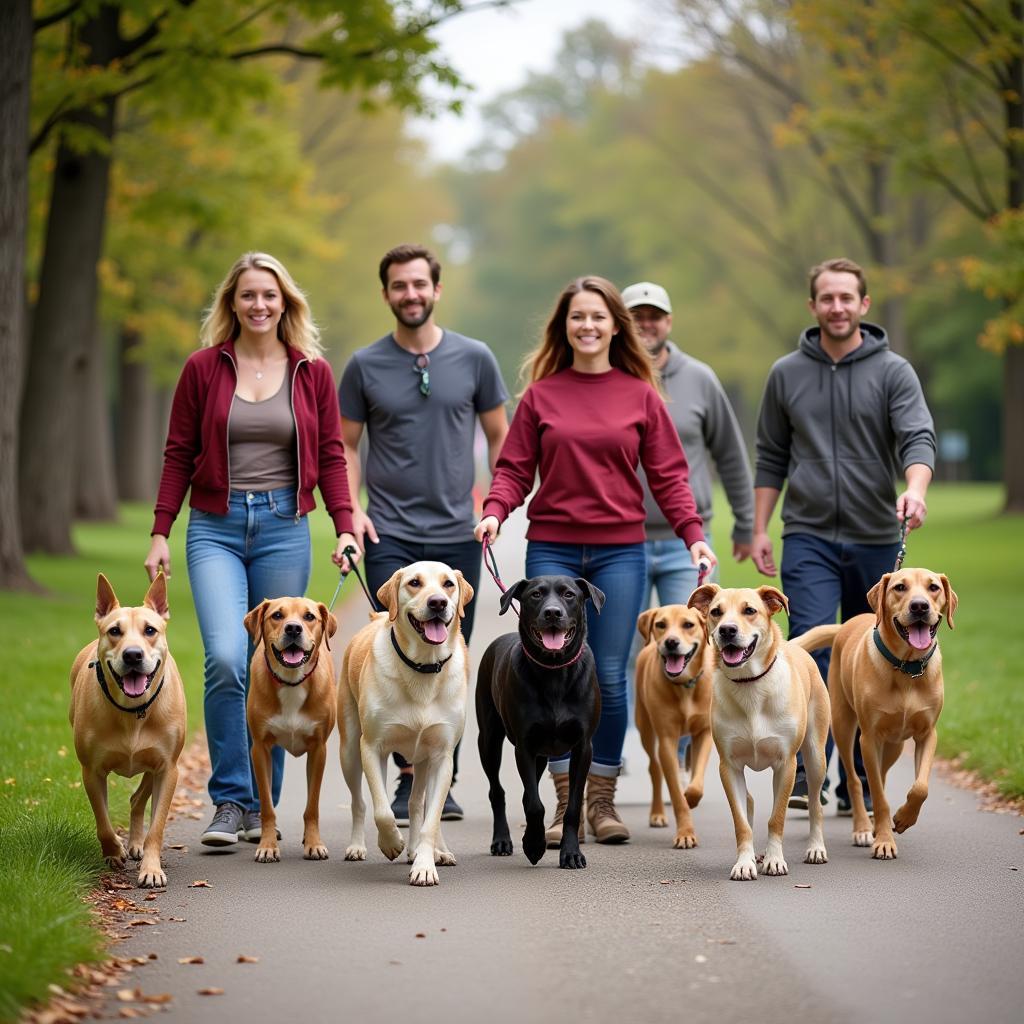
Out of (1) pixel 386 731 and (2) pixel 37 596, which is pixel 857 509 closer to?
(1) pixel 386 731

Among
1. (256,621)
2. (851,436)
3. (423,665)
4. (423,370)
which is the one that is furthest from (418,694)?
(851,436)

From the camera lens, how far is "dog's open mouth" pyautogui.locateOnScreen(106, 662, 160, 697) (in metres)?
6.75

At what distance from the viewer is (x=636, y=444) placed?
809 cm

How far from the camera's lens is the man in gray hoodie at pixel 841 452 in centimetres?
866

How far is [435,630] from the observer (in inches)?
275

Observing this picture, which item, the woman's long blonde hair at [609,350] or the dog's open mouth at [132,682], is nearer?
the dog's open mouth at [132,682]

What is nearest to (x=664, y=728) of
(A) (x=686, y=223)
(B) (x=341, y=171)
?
(B) (x=341, y=171)

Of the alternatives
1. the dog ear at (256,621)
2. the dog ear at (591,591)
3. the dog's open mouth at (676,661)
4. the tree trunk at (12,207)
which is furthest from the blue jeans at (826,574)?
the tree trunk at (12,207)

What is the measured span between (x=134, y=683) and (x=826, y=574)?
378 centimetres

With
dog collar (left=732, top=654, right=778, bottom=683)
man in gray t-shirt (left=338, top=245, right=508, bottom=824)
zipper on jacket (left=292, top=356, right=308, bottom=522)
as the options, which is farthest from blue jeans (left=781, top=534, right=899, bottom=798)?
zipper on jacket (left=292, top=356, right=308, bottom=522)

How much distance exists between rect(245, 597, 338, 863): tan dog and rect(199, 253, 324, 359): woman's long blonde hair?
1445 mm

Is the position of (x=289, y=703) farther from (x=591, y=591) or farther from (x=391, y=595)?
(x=591, y=591)

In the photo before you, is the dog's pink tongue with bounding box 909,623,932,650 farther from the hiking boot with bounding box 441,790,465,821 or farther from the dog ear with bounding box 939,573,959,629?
the hiking boot with bounding box 441,790,465,821

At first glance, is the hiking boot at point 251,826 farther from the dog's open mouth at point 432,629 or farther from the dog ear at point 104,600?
the dog's open mouth at point 432,629
